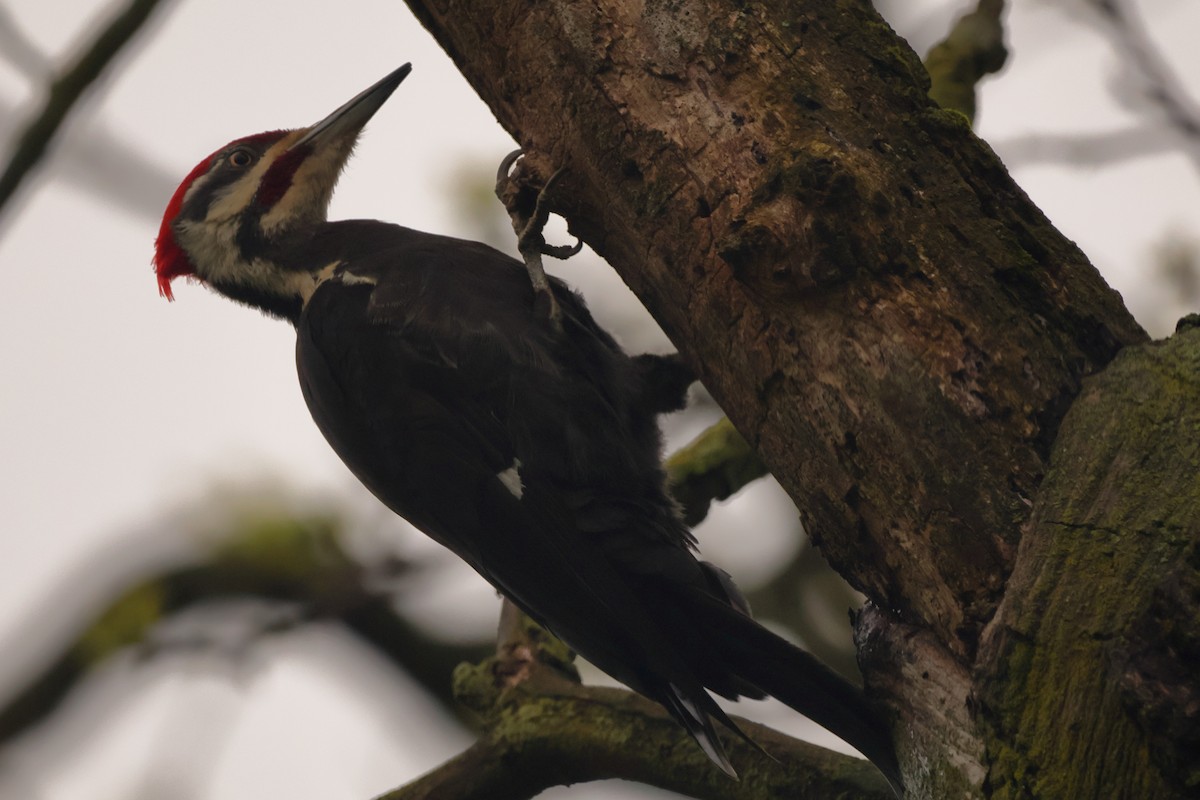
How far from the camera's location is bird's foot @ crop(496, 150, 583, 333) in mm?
2271

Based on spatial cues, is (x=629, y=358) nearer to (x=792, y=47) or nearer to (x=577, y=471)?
(x=577, y=471)

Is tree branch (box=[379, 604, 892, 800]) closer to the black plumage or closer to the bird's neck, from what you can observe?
the black plumage

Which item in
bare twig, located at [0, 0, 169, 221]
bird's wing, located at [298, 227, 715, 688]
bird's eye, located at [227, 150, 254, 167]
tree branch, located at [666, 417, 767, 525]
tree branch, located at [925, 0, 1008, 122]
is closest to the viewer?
bare twig, located at [0, 0, 169, 221]

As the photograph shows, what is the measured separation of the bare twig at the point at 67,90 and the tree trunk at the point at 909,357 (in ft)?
2.08

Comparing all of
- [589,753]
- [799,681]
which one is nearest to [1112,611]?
[799,681]

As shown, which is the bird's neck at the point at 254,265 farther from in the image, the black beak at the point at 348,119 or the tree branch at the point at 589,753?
the tree branch at the point at 589,753

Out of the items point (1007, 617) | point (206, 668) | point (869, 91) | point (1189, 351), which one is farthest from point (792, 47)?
point (206, 668)

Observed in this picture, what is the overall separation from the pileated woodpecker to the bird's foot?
0.05 m

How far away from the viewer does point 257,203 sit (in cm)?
316

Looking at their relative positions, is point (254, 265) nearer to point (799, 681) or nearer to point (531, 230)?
point (531, 230)

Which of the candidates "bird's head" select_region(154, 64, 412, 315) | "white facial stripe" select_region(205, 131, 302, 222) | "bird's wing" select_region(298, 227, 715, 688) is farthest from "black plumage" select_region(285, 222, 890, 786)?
"white facial stripe" select_region(205, 131, 302, 222)

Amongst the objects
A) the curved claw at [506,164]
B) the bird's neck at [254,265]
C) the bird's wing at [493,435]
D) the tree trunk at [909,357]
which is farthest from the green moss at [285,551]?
the tree trunk at [909,357]

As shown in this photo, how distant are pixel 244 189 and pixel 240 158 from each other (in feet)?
0.42

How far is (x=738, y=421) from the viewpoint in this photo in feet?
6.06
